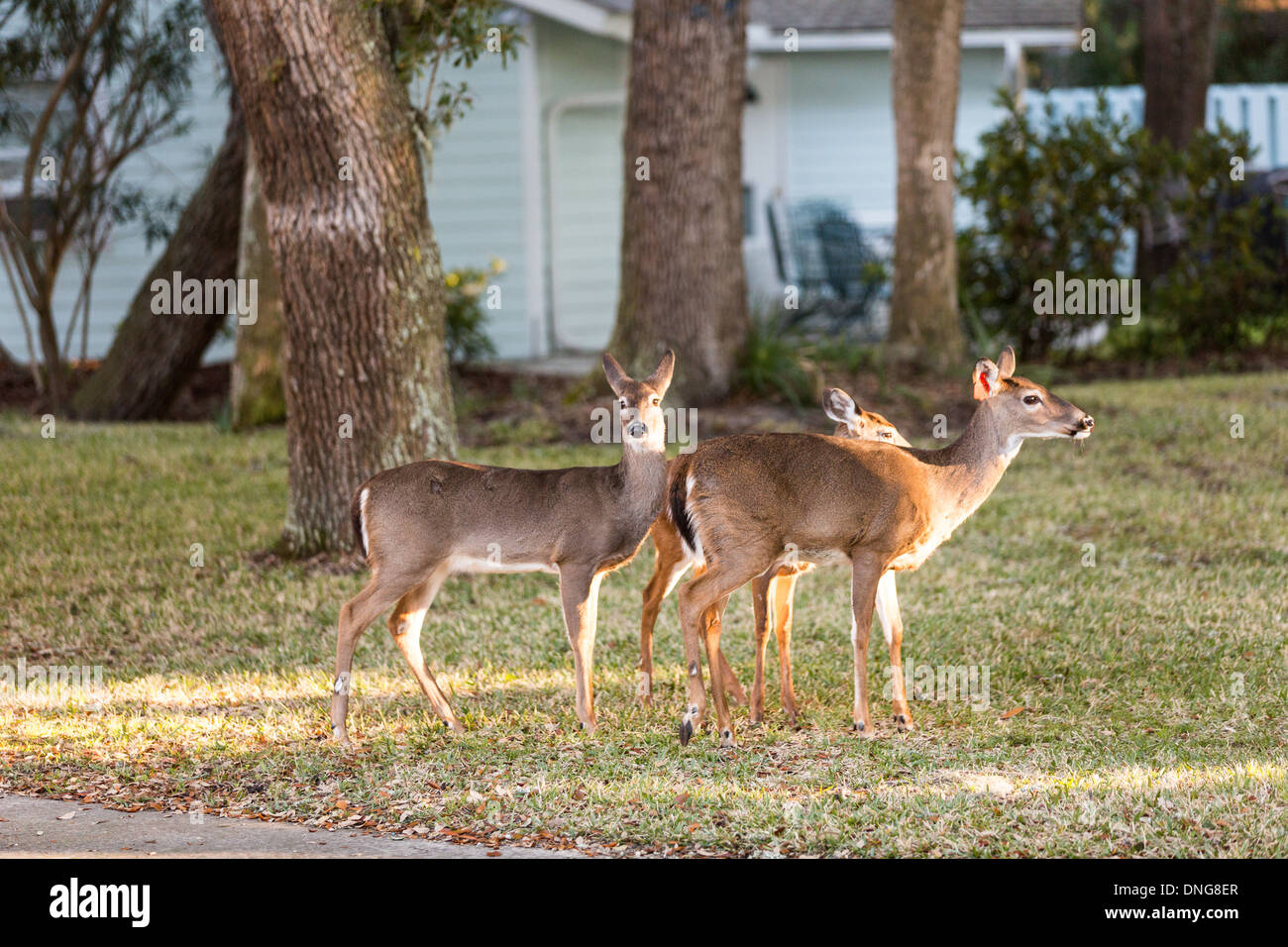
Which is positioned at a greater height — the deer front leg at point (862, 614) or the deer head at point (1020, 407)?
the deer head at point (1020, 407)

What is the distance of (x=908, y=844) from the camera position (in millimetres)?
4824

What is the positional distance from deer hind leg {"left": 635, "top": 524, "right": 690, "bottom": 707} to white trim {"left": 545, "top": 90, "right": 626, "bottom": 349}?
39.8ft

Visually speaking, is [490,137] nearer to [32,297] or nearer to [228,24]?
[32,297]

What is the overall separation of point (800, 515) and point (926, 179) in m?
9.00

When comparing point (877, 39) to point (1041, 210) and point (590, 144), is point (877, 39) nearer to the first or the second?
point (590, 144)

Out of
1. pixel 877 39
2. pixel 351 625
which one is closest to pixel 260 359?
pixel 351 625

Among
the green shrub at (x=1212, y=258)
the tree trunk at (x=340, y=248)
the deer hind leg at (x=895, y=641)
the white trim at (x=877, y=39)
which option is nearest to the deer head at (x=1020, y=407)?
the deer hind leg at (x=895, y=641)

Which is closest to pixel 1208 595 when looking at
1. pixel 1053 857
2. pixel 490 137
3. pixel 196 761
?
pixel 1053 857

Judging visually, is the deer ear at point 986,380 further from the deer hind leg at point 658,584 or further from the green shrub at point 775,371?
the green shrub at point 775,371

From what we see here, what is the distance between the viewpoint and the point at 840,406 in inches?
253

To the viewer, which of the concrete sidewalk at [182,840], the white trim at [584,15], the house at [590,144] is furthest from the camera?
the house at [590,144]

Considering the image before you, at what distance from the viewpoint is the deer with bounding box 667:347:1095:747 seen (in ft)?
19.1

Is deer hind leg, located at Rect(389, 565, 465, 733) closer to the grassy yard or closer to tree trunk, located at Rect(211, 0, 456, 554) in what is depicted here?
the grassy yard

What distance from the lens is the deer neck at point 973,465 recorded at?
6.16 m
